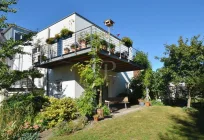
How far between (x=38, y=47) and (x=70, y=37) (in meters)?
3.70

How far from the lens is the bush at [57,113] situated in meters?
9.82

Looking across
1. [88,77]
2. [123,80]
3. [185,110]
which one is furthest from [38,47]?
[185,110]

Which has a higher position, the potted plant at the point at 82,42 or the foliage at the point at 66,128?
the potted plant at the point at 82,42

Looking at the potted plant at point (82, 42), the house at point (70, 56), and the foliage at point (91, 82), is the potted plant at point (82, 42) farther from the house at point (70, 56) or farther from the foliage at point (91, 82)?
the foliage at point (91, 82)

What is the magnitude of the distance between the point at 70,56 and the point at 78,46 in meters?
0.91

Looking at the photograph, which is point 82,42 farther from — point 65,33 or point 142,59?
point 142,59

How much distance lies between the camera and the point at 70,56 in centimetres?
1273

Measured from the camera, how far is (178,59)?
15.0m

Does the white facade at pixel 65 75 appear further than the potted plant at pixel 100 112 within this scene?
Yes

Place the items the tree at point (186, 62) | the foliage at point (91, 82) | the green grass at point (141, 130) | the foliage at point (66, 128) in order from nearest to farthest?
the green grass at point (141, 130)
the foliage at point (66, 128)
the foliage at point (91, 82)
the tree at point (186, 62)

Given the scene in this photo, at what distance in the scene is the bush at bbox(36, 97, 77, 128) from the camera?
32.2 ft

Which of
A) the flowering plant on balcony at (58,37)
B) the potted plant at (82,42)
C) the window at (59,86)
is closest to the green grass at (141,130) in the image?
the potted plant at (82,42)

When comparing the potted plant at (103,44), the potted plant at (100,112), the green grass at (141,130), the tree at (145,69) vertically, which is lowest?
the green grass at (141,130)

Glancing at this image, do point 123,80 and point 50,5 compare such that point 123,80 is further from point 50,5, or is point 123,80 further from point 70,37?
point 50,5
